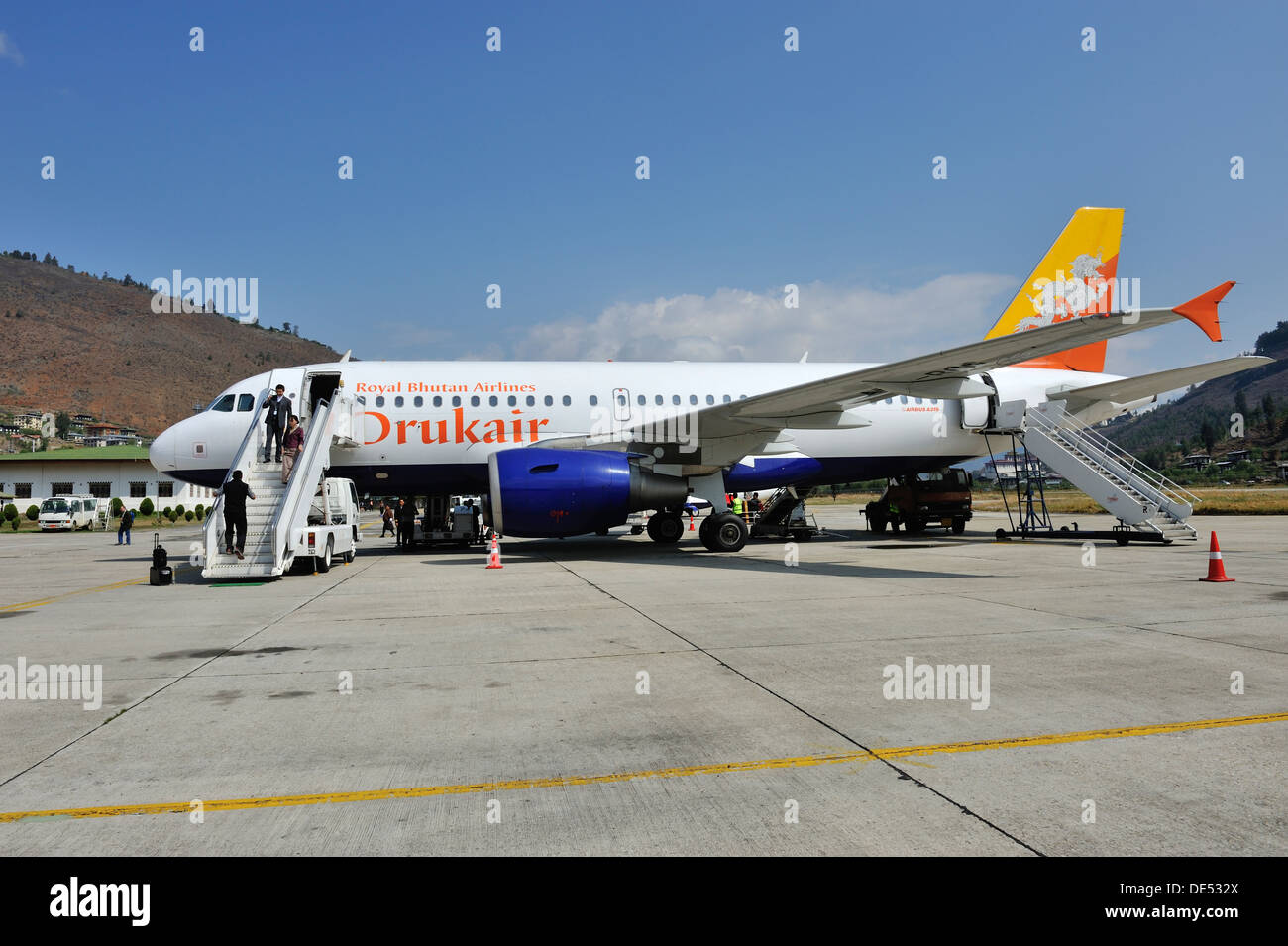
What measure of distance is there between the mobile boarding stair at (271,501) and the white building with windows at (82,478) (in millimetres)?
46650

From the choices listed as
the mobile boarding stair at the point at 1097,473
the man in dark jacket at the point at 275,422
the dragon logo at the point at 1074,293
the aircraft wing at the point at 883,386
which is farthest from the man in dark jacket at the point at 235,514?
the dragon logo at the point at 1074,293

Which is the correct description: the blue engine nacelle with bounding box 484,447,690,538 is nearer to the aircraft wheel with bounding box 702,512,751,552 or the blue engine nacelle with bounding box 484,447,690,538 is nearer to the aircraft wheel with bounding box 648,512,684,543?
the aircraft wheel with bounding box 702,512,751,552

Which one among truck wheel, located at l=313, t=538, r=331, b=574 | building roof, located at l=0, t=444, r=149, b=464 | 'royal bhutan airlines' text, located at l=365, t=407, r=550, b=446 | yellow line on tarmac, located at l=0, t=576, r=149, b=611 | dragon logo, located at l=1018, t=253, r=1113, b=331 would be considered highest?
dragon logo, located at l=1018, t=253, r=1113, b=331

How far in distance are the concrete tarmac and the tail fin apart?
1229 centimetres

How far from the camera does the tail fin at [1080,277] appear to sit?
20.2m

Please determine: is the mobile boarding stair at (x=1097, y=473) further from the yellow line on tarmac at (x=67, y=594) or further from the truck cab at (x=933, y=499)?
the yellow line on tarmac at (x=67, y=594)

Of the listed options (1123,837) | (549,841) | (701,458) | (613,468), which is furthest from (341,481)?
(1123,837)

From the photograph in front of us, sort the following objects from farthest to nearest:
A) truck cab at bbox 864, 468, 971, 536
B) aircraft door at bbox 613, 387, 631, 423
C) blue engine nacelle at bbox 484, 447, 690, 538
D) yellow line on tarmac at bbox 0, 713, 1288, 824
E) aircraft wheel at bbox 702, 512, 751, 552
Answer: truck cab at bbox 864, 468, 971, 536 → aircraft door at bbox 613, 387, 631, 423 → aircraft wheel at bbox 702, 512, 751, 552 → blue engine nacelle at bbox 484, 447, 690, 538 → yellow line on tarmac at bbox 0, 713, 1288, 824

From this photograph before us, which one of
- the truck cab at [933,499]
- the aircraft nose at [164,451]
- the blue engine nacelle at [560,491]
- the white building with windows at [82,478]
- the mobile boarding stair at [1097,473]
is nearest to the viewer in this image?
the blue engine nacelle at [560,491]

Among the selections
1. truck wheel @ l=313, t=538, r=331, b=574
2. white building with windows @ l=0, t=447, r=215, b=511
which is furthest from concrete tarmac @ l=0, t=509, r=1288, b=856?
white building with windows @ l=0, t=447, r=215, b=511

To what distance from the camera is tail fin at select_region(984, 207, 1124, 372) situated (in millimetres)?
20156

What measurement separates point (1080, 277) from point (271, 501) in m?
19.8

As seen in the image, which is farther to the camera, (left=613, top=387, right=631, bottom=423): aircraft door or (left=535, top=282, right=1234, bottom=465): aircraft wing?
(left=613, top=387, right=631, bottom=423): aircraft door
